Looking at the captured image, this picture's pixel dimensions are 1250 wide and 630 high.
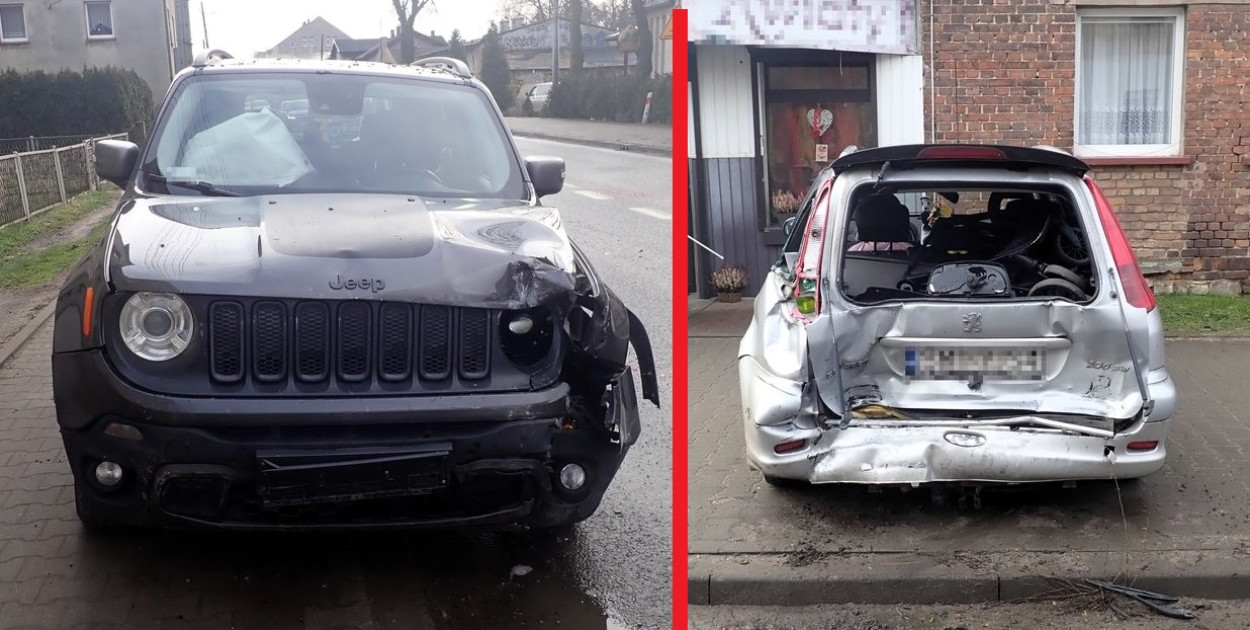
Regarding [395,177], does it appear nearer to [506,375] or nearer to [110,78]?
[506,375]

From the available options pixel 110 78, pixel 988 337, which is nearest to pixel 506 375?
pixel 988 337

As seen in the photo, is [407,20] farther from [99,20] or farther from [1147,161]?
[99,20]

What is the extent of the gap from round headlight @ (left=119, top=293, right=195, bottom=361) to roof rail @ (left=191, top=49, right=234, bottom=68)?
2.04 m

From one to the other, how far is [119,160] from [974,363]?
3499mm

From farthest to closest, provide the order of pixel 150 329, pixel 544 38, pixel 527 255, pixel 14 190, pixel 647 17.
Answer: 1. pixel 14 190
2. pixel 544 38
3. pixel 527 255
4. pixel 150 329
5. pixel 647 17

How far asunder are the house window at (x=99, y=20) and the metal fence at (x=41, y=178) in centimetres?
173

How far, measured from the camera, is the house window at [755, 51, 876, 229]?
1005cm

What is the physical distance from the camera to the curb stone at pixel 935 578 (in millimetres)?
4066

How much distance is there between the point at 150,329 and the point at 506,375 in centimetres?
100

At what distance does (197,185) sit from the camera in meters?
4.19

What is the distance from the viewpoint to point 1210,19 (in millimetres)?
9398

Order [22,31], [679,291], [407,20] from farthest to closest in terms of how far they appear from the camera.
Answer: [22,31], [407,20], [679,291]

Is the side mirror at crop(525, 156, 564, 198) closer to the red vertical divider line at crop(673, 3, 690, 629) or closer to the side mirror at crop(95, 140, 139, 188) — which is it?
the side mirror at crop(95, 140, 139, 188)

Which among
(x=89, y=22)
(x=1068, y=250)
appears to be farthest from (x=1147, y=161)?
(x=89, y=22)
